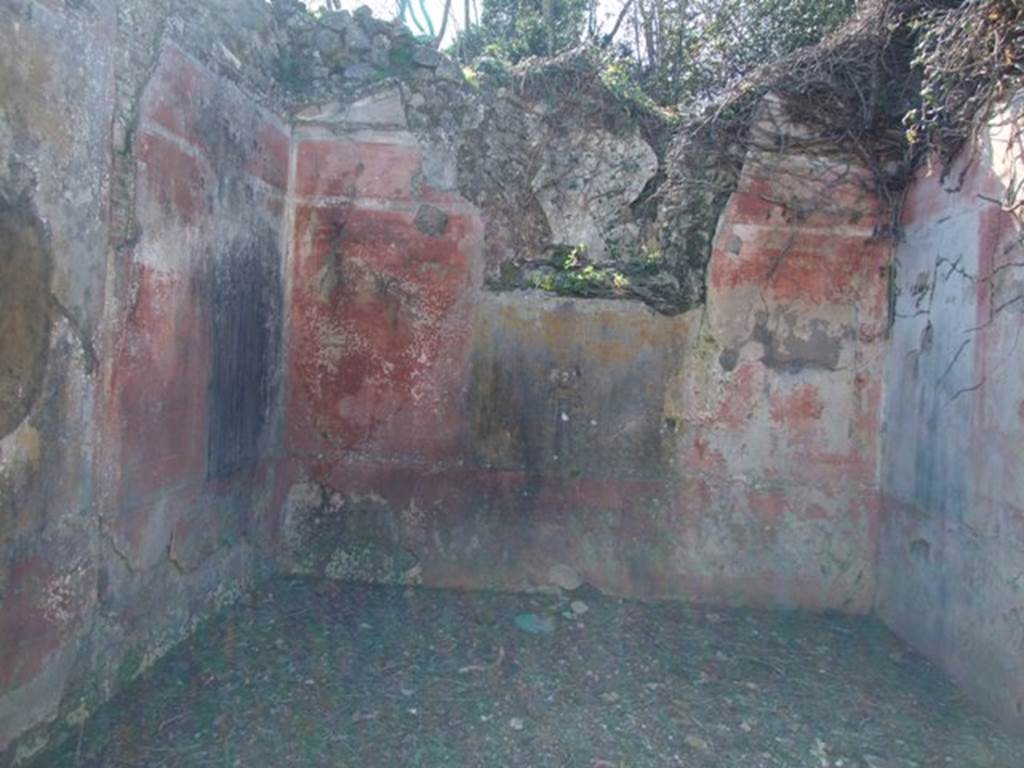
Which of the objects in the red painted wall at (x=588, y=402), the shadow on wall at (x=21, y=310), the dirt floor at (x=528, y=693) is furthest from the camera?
the red painted wall at (x=588, y=402)

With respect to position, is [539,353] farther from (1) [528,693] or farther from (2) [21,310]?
(2) [21,310]

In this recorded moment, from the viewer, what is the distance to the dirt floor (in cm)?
289

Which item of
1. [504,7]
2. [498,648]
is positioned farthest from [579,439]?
[504,7]

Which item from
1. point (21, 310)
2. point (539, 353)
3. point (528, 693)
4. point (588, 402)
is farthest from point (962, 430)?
point (21, 310)

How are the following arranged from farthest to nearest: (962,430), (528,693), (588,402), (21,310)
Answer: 1. (588,402)
2. (962,430)
3. (528,693)
4. (21,310)

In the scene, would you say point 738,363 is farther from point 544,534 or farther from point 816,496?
point 544,534

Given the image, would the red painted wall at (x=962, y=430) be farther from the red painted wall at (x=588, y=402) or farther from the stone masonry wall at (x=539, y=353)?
the red painted wall at (x=588, y=402)

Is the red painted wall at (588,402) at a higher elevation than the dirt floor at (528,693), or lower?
higher

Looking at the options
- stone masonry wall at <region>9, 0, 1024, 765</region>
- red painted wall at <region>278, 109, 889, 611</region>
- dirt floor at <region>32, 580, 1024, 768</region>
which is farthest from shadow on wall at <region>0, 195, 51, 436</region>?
red painted wall at <region>278, 109, 889, 611</region>

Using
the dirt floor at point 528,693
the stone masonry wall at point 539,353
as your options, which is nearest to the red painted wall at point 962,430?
the stone masonry wall at point 539,353

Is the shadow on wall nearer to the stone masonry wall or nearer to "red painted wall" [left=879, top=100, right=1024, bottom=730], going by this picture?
the stone masonry wall

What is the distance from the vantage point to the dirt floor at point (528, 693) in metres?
2.89

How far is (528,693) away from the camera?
3.34 meters

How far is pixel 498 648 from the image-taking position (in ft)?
12.4
